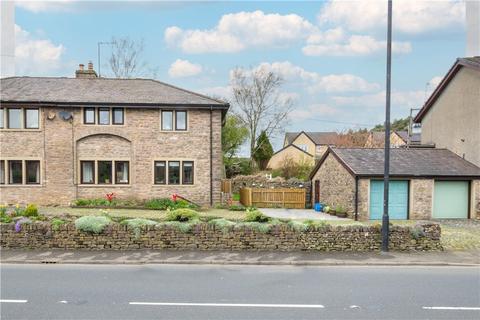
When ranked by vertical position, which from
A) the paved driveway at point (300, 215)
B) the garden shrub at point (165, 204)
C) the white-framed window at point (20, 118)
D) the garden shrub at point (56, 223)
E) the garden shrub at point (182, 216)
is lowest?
the paved driveway at point (300, 215)

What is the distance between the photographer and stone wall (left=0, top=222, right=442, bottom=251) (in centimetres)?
1142

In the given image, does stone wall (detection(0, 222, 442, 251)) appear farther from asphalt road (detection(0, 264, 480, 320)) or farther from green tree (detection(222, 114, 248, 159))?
green tree (detection(222, 114, 248, 159))

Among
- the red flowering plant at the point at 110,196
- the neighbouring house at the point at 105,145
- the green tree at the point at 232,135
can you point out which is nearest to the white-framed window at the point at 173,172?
the neighbouring house at the point at 105,145

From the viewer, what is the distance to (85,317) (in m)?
6.36

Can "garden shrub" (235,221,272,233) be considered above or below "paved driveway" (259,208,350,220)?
above

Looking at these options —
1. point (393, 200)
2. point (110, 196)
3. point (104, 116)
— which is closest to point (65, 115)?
point (104, 116)

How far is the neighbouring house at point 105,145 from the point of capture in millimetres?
23594

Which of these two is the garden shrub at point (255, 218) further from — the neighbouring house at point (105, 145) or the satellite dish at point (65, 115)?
the satellite dish at point (65, 115)

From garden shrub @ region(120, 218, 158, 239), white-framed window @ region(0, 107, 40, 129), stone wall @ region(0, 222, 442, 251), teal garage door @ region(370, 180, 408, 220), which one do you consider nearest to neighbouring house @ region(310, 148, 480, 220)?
teal garage door @ region(370, 180, 408, 220)

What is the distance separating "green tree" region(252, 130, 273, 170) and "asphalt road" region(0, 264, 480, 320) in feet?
138

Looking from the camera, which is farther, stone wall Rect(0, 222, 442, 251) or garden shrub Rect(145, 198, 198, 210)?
garden shrub Rect(145, 198, 198, 210)

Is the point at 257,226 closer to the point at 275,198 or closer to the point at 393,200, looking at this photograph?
the point at 393,200

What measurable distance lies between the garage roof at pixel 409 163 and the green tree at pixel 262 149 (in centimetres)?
2656

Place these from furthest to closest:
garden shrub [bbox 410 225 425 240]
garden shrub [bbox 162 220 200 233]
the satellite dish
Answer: the satellite dish, garden shrub [bbox 410 225 425 240], garden shrub [bbox 162 220 200 233]
